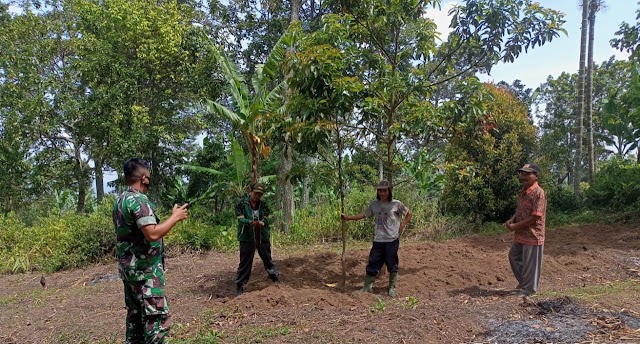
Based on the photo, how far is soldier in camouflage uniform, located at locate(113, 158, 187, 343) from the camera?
3244 mm

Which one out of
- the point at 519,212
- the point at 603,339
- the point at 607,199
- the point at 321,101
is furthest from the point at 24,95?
the point at 607,199

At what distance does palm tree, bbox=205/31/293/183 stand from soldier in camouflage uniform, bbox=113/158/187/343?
10.4ft

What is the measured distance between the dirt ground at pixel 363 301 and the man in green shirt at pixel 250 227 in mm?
343

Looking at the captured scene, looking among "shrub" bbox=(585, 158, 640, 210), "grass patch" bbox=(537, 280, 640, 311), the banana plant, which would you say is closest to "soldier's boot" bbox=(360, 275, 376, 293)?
"grass patch" bbox=(537, 280, 640, 311)

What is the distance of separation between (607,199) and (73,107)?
48.9ft

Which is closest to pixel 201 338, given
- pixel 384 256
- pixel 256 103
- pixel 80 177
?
pixel 384 256

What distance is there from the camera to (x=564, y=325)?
13.5 feet

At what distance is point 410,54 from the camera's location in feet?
21.9

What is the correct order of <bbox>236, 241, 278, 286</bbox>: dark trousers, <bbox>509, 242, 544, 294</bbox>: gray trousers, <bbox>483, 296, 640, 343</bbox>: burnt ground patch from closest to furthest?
<bbox>483, 296, 640, 343</bbox>: burnt ground patch → <bbox>509, 242, 544, 294</bbox>: gray trousers → <bbox>236, 241, 278, 286</bbox>: dark trousers

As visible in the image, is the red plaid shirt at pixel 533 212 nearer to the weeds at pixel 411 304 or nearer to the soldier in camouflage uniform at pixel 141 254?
the weeds at pixel 411 304

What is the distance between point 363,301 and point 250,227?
5.87ft

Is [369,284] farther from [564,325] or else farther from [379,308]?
[564,325]

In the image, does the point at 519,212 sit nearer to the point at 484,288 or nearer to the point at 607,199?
the point at 484,288

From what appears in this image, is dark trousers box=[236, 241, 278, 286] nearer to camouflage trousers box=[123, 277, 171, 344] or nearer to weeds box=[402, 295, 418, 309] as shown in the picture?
weeds box=[402, 295, 418, 309]
